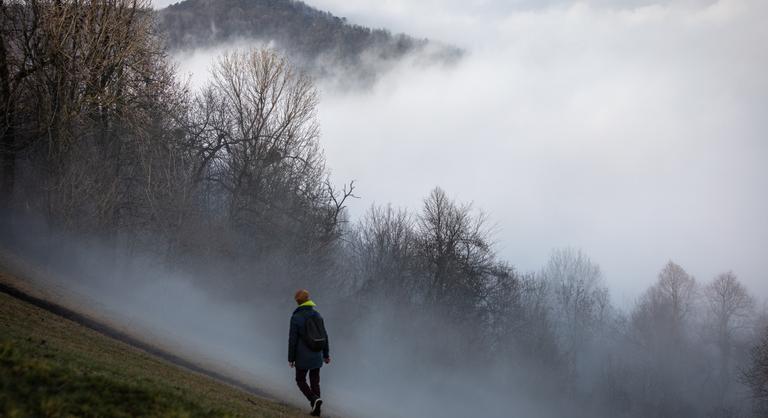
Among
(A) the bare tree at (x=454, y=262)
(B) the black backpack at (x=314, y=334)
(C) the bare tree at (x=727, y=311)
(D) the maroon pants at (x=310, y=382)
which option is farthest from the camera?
(C) the bare tree at (x=727, y=311)

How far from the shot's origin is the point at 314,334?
1296 cm

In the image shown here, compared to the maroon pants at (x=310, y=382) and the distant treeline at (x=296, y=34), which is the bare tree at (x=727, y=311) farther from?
the maroon pants at (x=310, y=382)

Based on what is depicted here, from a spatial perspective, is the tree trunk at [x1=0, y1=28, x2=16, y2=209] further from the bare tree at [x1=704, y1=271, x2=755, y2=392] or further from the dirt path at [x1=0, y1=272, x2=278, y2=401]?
the bare tree at [x1=704, y1=271, x2=755, y2=392]

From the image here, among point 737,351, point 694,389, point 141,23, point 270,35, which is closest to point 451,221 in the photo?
point 141,23

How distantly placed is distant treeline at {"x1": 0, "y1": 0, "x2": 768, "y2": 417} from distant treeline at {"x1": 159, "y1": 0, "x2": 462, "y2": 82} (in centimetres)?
2380

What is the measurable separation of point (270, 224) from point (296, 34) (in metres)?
93.2

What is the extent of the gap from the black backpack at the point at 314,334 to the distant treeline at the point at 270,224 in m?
17.8

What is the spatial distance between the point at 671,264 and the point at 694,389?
2249 centimetres

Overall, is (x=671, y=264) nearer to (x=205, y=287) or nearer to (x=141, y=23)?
(x=205, y=287)

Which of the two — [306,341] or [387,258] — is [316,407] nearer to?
[306,341]

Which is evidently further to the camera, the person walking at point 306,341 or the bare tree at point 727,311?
the bare tree at point 727,311

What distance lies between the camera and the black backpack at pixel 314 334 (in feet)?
42.3

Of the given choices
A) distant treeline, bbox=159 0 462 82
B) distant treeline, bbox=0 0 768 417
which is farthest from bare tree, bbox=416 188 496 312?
distant treeline, bbox=159 0 462 82

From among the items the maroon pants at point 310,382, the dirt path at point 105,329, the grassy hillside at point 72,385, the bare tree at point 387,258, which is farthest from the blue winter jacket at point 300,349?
the bare tree at point 387,258
